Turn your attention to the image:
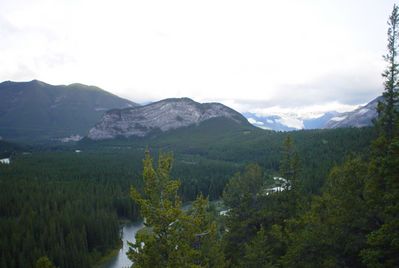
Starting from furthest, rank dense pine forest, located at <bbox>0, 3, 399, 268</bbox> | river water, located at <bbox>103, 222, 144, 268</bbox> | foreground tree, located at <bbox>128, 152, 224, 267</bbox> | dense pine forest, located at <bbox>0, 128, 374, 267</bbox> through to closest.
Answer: river water, located at <bbox>103, 222, 144, 268</bbox>
dense pine forest, located at <bbox>0, 128, 374, 267</bbox>
dense pine forest, located at <bbox>0, 3, 399, 268</bbox>
foreground tree, located at <bbox>128, 152, 224, 267</bbox>

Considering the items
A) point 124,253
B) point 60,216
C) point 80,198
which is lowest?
point 124,253

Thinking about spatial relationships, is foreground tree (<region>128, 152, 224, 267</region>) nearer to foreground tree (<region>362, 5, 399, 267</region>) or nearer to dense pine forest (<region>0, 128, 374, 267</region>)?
dense pine forest (<region>0, 128, 374, 267</region>)

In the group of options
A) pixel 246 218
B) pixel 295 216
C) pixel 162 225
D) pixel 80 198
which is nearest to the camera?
pixel 162 225

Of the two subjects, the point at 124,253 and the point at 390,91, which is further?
the point at 124,253

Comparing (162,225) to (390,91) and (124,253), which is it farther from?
(124,253)

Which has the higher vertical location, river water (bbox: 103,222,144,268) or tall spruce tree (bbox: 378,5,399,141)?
tall spruce tree (bbox: 378,5,399,141)

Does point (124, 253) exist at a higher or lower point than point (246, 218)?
lower

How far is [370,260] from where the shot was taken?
21.7m

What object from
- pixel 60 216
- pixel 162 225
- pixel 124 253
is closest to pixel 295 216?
pixel 162 225

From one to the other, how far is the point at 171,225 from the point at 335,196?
2041 centimetres

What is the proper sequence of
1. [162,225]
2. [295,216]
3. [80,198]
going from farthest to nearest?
[80,198] → [295,216] → [162,225]

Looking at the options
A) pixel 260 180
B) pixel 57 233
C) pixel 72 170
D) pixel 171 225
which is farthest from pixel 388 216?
pixel 72 170

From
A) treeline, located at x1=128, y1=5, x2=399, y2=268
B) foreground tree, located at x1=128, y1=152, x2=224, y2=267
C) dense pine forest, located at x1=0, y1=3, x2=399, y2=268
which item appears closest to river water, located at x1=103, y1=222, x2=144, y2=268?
dense pine forest, located at x1=0, y1=3, x2=399, y2=268

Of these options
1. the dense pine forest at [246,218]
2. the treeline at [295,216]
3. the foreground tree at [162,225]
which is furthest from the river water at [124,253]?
the foreground tree at [162,225]
